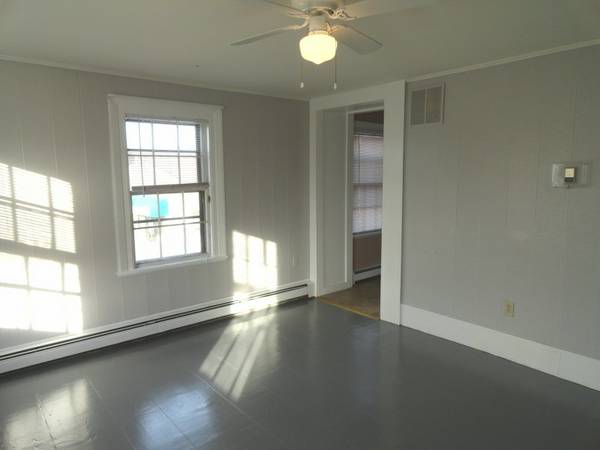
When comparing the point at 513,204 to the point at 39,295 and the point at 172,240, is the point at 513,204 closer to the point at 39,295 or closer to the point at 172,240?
the point at 172,240

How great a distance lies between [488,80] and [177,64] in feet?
8.11

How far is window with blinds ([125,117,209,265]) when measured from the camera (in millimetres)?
3656

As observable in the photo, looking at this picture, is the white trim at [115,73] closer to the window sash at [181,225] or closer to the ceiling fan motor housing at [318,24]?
the window sash at [181,225]

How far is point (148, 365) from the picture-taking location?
325 cm

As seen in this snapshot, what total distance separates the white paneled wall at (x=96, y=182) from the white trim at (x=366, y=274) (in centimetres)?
157

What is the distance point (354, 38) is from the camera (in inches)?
83.8

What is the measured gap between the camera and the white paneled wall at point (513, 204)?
9.36 feet

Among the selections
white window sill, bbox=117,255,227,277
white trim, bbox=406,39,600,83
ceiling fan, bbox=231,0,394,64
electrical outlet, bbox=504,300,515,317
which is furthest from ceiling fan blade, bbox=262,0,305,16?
electrical outlet, bbox=504,300,515,317

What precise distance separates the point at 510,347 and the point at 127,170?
3533 millimetres

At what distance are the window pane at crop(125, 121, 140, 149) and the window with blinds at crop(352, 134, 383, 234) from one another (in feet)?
9.58

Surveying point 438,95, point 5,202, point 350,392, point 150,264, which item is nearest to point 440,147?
point 438,95

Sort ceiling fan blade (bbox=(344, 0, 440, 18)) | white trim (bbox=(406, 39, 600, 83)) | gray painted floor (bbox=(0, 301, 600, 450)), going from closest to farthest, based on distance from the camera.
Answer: ceiling fan blade (bbox=(344, 0, 440, 18)), gray painted floor (bbox=(0, 301, 600, 450)), white trim (bbox=(406, 39, 600, 83))

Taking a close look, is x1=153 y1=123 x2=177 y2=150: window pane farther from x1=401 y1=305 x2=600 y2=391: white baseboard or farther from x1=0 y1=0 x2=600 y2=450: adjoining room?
x1=401 y1=305 x2=600 y2=391: white baseboard

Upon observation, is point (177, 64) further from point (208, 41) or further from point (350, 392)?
point (350, 392)
